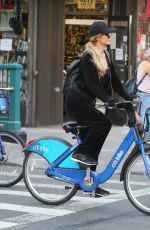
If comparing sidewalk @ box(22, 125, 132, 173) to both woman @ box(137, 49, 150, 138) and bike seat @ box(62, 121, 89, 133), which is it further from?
bike seat @ box(62, 121, 89, 133)

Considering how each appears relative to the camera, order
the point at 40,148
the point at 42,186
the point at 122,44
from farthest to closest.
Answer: the point at 122,44 < the point at 42,186 < the point at 40,148

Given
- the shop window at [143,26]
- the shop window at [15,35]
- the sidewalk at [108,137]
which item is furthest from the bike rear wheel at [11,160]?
the shop window at [143,26]

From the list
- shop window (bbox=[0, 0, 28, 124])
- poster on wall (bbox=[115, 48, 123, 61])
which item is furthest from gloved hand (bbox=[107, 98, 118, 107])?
poster on wall (bbox=[115, 48, 123, 61])

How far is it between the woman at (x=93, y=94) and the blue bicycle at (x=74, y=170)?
10 centimetres

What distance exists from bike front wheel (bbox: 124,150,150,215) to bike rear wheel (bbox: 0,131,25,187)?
1809 millimetres

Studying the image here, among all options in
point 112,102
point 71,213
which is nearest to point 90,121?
point 112,102

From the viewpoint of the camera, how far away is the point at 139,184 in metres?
7.09

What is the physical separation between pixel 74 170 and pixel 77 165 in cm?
7

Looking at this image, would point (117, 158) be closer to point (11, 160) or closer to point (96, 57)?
point (96, 57)

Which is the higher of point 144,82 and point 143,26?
point 143,26

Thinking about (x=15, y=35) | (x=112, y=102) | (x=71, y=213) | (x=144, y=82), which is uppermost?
(x=112, y=102)

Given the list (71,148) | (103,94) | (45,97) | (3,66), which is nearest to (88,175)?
(71,148)

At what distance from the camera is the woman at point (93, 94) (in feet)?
24.0

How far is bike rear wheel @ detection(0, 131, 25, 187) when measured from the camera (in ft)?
28.8
